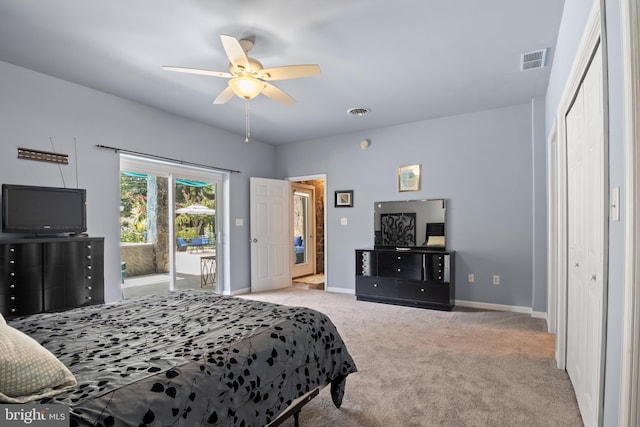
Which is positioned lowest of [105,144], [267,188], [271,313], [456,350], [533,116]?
[456,350]

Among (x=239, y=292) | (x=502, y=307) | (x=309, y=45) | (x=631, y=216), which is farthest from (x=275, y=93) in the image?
(x=502, y=307)

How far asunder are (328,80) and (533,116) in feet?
8.60

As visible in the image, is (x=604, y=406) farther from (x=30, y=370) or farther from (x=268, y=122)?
(x=268, y=122)

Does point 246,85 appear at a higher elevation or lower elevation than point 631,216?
higher

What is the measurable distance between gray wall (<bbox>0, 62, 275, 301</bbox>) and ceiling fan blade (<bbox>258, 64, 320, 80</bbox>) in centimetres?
226

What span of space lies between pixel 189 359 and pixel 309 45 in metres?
2.53

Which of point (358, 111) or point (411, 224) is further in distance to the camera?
point (411, 224)

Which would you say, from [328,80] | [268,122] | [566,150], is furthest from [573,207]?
[268,122]

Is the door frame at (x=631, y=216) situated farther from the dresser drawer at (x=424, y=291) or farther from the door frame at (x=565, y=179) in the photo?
the dresser drawer at (x=424, y=291)

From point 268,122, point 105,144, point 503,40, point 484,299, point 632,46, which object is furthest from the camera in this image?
point 268,122

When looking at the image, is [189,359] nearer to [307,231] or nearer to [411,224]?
[411,224]

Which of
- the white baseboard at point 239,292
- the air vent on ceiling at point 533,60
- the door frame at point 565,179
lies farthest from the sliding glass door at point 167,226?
the door frame at point 565,179

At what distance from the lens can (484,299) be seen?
4.59 metres

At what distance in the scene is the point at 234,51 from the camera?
2.40 metres
